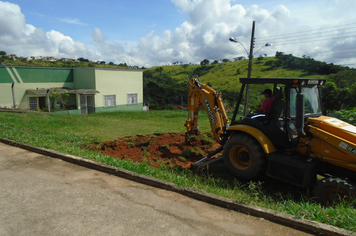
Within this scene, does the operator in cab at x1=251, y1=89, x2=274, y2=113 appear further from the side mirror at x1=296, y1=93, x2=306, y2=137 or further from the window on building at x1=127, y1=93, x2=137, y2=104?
the window on building at x1=127, y1=93, x2=137, y2=104

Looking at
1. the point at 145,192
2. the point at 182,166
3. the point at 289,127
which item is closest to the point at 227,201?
the point at 145,192

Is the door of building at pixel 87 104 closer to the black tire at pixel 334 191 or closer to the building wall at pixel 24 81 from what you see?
the building wall at pixel 24 81

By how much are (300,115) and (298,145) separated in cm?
79

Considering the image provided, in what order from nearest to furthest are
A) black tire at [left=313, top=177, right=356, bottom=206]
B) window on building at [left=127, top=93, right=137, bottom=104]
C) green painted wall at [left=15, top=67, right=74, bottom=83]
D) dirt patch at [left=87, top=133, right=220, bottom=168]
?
1. black tire at [left=313, top=177, right=356, bottom=206]
2. dirt patch at [left=87, top=133, right=220, bottom=168]
3. green painted wall at [left=15, top=67, right=74, bottom=83]
4. window on building at [left=127, top=93, right=137, bottom=104]

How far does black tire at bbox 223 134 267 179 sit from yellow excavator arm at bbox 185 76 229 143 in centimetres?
119

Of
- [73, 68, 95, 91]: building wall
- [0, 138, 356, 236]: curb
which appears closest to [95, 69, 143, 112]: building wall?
[73, 68, 95, 91]: building wall

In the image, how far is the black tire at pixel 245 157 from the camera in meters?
5.55

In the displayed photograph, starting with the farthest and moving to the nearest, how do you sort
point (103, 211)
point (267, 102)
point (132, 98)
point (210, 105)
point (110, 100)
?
point (132, 98), point (110, 100), point (210, 105), point (267, 102), point (103, 211)

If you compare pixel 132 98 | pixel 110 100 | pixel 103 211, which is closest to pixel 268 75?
pixel 132 98

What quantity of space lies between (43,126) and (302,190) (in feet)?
39.3

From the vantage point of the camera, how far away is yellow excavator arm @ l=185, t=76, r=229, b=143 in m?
7.83

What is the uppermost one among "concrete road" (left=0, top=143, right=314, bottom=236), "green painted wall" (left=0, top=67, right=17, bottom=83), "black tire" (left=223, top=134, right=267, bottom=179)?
"green painted wall" (left=0, top=67, right=17, bottom=83)

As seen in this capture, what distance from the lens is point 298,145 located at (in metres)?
5.32

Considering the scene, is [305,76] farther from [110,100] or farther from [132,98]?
[110,100]
